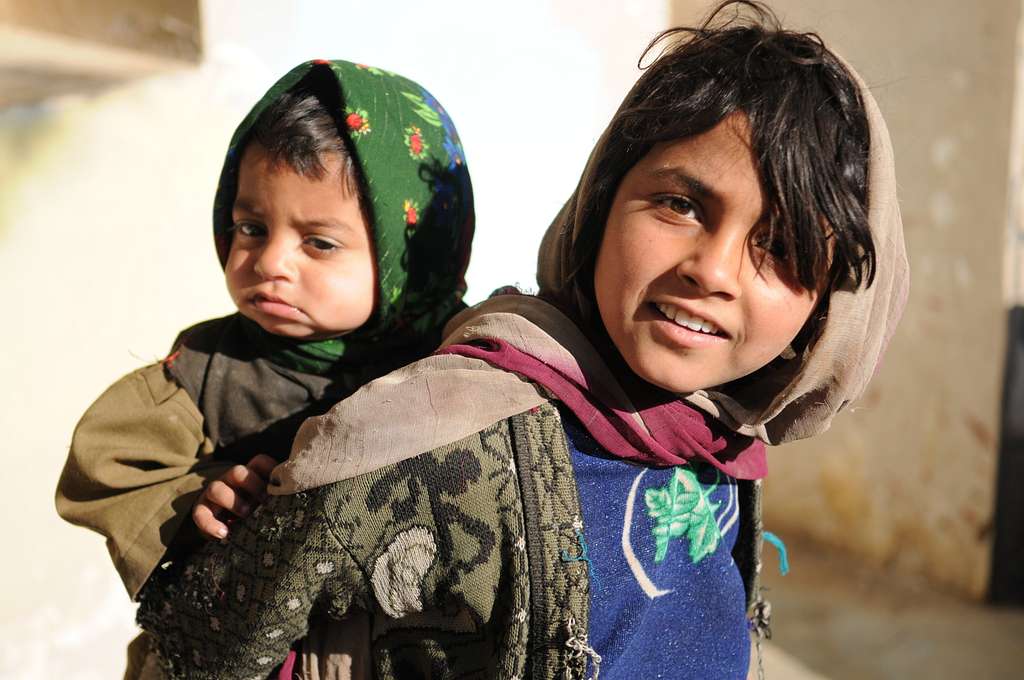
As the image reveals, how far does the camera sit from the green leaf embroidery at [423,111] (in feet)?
5.38

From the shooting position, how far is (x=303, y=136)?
59.1 inches

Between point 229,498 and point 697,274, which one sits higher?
point 697,274

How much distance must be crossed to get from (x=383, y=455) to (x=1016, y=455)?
4.12m

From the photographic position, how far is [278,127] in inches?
59.3

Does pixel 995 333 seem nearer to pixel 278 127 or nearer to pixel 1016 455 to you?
pixel 1016 455

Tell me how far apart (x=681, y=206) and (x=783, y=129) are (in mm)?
153

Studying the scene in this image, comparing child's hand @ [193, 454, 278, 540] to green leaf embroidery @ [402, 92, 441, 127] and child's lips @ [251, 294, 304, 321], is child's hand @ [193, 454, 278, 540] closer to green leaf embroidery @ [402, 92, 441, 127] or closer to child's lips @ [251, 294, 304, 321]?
child's lips @ [251, 294, 304, 321]

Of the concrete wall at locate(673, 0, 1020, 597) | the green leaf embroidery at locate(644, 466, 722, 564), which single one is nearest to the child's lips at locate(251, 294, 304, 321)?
the green leaf embroidery at locate(644, 466, 722, 564)

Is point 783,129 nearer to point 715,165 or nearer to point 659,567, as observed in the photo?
point 715,165

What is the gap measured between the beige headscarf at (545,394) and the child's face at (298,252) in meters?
0.22

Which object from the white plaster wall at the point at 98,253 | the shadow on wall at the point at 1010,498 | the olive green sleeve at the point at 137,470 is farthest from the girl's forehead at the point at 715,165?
the shadow on wall at the point at 1010,498

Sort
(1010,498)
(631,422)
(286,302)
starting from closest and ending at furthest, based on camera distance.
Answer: (631,422)
(286,302)
(1010,498)

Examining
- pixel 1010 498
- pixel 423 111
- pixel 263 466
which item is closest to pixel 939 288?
pixel 1010 498

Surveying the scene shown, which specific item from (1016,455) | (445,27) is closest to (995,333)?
(1016,455)
